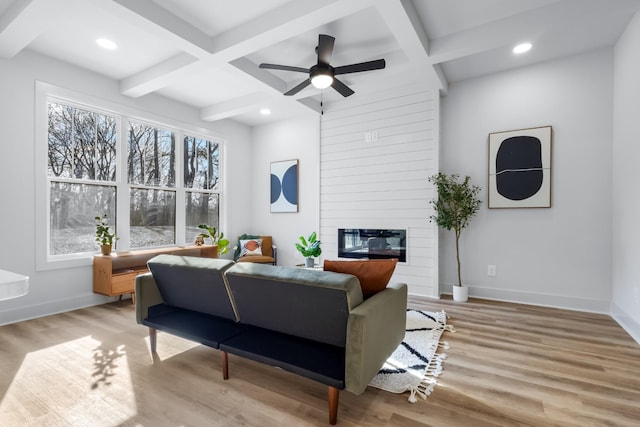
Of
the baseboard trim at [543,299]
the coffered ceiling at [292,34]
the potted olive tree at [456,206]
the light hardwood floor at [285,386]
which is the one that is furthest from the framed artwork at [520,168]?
the light hardwood floor at [285,386]

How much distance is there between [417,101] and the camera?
4371 millimetres

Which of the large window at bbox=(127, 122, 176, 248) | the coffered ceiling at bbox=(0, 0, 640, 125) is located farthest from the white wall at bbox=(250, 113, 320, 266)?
the large window at bbox=(127, 122, 176, 248)

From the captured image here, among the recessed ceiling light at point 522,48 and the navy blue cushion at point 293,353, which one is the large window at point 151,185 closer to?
the navy blue cushion at point 293,353

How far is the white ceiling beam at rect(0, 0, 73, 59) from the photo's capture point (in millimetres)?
2482

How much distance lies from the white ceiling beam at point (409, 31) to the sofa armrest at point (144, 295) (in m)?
2.90

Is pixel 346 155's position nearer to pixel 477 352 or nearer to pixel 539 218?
pixel 539 218

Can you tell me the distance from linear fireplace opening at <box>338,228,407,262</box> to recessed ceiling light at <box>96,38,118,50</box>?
3734mm

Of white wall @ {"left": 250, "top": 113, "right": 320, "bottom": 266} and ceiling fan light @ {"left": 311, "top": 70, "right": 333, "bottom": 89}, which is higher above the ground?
ceiling fan light @ {"left": 311, "top": 70, "right": 333, "bottom": 89}

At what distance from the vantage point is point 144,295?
2502 millimetres

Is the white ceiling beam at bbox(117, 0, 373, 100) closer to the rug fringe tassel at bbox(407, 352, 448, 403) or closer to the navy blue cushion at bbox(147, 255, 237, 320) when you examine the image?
the navy blue cushion at bbox(147, 255, 237, 320)

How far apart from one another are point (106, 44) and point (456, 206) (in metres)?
4.45

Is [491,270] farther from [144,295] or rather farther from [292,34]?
[144,295]

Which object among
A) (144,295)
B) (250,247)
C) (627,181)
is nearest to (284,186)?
(250,247)

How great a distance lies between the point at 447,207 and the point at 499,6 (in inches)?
89.6
